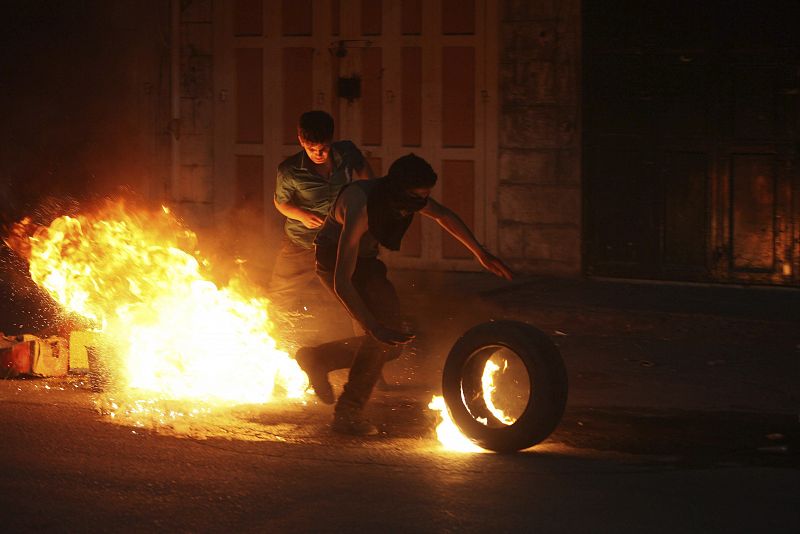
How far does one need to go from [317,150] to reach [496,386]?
2061 millimetres

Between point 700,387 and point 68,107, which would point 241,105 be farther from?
point 700,387

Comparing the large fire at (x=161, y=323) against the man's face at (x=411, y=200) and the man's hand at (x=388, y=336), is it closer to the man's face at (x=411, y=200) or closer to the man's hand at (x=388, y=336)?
the man's hand at (x=388, y=336)

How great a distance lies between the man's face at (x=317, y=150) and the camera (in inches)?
335

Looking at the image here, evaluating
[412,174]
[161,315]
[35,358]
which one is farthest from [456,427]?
[35,358]

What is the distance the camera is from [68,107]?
14445 millimetres

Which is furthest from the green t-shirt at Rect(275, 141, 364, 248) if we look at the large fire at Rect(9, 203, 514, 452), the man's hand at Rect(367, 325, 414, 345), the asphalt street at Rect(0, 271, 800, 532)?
the man's hand at Rect(367, 325, 414, 345)

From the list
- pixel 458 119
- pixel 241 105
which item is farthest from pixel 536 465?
pixel 241 105

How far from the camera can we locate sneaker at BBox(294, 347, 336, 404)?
7.79 m

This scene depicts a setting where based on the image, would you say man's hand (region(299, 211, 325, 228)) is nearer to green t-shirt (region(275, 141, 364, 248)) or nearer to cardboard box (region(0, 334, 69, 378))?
green t-shirt (region(275, 141, 364, 248))

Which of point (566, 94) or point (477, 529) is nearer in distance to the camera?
point (477, 529)

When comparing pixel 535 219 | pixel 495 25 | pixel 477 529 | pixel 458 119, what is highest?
pixel 495 25

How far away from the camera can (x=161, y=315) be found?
8617mm

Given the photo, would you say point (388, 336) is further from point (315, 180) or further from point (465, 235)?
point (315, 180)

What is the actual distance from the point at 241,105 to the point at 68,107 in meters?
2.24
